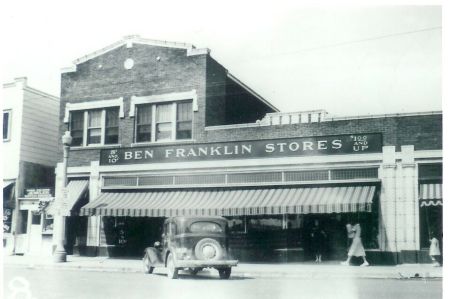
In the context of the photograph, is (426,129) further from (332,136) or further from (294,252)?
(294,252)

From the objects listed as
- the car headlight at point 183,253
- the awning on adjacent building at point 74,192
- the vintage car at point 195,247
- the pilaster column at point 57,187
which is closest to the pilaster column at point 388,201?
the vintage car at point 195,247

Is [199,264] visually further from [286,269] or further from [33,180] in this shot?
[33,180]

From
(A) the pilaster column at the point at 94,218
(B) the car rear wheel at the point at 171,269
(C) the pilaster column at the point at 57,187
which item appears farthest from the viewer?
(A) the pilaster column at the point at 94,218

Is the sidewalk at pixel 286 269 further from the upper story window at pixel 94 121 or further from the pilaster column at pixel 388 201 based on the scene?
the upper story window at pixel 94 121

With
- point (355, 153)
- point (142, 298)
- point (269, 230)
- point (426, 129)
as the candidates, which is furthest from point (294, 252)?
point (142, 298)

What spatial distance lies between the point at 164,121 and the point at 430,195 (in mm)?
8895

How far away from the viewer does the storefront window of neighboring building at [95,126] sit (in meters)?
21.6

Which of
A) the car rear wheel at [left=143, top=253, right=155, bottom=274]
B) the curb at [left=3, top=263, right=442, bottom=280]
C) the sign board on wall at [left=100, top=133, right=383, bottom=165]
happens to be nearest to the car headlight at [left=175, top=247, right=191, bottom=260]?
the curb at [left=3, top=263, right=442, bottom=280]

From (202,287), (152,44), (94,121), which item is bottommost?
(202,287)

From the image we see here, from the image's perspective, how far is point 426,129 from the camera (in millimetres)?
17172

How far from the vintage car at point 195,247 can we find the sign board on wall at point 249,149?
153 inches

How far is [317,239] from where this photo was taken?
18.3 meters

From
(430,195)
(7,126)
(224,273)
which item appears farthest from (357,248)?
(7,126)

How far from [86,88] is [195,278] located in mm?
9367
